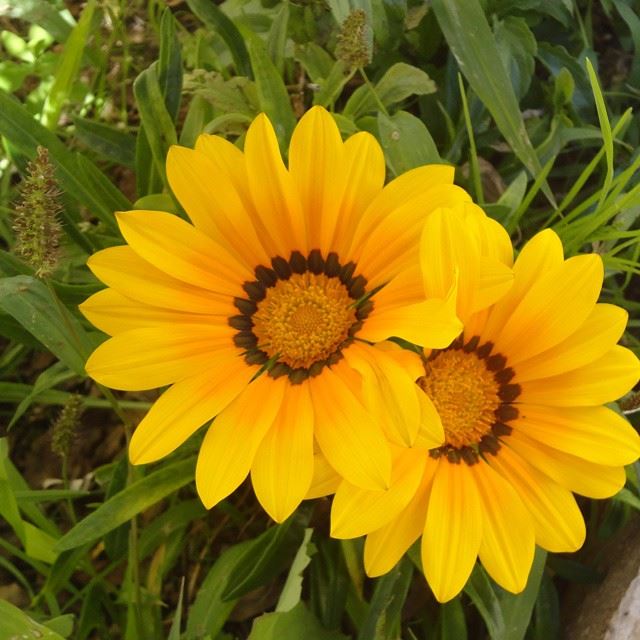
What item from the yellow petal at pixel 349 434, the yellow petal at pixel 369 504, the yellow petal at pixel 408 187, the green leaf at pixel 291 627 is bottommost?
the green leaf at pixel 291 627

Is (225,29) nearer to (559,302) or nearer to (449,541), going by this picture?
(559,302)

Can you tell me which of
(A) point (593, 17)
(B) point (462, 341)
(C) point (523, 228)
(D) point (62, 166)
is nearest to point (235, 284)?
(B) point (462, 341)

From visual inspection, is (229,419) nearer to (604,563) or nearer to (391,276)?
(391,276)

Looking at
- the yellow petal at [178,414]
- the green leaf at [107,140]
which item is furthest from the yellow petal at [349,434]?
the green leaf at [107,140]

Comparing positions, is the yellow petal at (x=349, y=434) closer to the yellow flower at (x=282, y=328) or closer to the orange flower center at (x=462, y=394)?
the yellow flower at (x=282, y=328)

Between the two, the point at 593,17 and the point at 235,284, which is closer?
the point at 235,284

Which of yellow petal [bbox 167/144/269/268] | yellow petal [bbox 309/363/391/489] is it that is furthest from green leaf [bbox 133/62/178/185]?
yellow petal [bbox 309/363/391/489]
